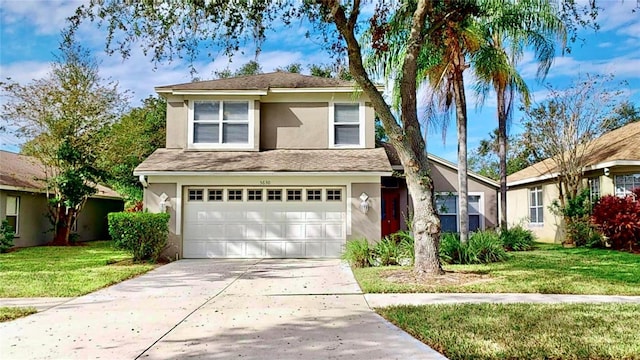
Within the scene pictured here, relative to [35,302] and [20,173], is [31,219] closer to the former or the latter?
[20,173]

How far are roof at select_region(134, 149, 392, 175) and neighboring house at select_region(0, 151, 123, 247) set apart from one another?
21.8ft

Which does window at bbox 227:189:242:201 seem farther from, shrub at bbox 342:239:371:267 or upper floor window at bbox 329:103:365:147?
shrub at bbox 342:239:371:267

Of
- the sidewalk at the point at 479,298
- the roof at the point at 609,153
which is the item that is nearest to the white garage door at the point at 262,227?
the sidewalk at the point at 479,298

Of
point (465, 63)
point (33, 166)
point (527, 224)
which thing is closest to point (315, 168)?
point (465, 63)

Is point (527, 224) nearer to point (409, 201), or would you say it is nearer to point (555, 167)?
point (555, 167)

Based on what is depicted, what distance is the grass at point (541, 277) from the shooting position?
27.8 ft

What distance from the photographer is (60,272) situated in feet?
36.6

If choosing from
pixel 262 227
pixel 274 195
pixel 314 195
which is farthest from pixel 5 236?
pixel 314 195

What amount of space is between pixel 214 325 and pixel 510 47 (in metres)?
11.8

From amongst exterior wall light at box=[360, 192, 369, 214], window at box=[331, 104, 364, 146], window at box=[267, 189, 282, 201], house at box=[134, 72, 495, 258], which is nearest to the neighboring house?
house at box=[134, 72, 495, 258]

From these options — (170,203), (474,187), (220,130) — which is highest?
(220,130)

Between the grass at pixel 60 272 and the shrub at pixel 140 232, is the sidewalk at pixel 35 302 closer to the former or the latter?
the grass at pixel 60 272

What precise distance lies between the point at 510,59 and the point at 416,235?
24.7ft

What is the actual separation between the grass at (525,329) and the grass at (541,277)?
54.8 inches
